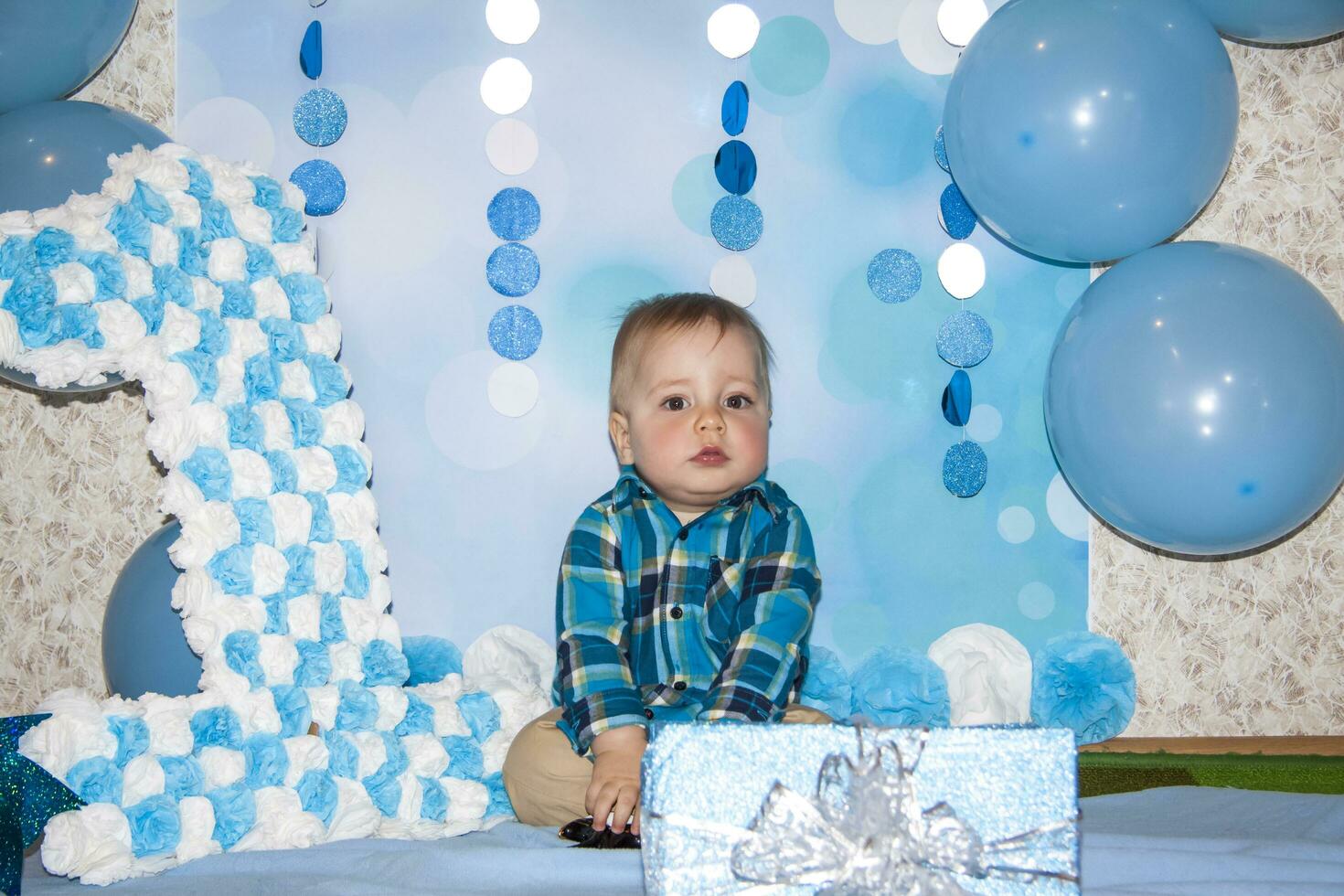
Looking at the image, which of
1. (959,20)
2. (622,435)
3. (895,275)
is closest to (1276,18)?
(959,20)

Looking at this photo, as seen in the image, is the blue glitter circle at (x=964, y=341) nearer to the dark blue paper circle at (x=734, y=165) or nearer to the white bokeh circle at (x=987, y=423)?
the white bokeh circle at (x=987, y=423)

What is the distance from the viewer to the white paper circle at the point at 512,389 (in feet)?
7.69

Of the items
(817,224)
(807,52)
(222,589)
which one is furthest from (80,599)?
(807,52)

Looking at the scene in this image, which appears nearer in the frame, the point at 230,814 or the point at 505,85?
the point at 230,814

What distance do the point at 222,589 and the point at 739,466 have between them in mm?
839

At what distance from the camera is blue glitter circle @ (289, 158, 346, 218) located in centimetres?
231

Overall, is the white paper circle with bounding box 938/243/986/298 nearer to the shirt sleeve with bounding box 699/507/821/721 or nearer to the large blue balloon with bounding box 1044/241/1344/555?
the large blue balloon with bounding box 1044/241/1344/555

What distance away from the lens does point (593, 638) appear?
1874 millimetres

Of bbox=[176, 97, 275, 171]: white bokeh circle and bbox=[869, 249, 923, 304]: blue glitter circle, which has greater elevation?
bbox=[176, 97, 275, 171]: white bokeh circle

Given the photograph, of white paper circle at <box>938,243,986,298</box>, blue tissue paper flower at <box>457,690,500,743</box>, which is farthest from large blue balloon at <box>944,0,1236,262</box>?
blue tissue paper flower at <box>457,690,500,743</box>

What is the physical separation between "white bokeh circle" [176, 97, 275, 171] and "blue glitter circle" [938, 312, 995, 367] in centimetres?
140

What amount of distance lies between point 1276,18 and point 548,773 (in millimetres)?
1833

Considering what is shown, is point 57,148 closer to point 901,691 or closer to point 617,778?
point 617,778

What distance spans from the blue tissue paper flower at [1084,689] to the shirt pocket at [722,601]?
730mm
